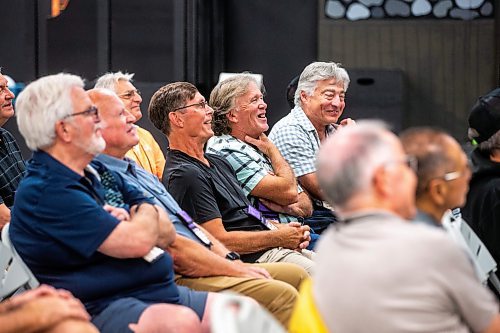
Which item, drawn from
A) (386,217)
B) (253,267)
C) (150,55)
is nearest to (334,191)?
(386,217)

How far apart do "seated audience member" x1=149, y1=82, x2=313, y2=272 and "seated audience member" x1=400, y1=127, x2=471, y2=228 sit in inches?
62.4

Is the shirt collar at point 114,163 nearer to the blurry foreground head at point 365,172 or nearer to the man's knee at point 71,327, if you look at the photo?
the man's knee at point 71,327

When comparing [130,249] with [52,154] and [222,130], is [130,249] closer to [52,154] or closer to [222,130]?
[52,154]

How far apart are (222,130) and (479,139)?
1.24 meters

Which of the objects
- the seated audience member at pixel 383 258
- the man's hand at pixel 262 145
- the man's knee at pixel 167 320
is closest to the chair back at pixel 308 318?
the seated audience member at pixel 383 258

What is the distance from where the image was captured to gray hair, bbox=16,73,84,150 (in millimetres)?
3220

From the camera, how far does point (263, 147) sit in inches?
191

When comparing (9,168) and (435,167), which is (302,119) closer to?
(9,168)

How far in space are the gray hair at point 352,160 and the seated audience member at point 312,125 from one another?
2.66 m

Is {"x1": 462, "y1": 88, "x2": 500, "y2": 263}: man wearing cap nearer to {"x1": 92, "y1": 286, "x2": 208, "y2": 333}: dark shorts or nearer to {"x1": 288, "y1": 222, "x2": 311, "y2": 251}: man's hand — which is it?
{"x1": 288, "y1": 222, "x2": 311, "y2": 251}: man's hand

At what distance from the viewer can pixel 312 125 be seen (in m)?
5.24

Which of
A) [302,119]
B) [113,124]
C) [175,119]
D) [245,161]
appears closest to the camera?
[113,124]

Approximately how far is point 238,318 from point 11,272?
1.22m

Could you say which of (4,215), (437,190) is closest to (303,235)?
(4,215)
